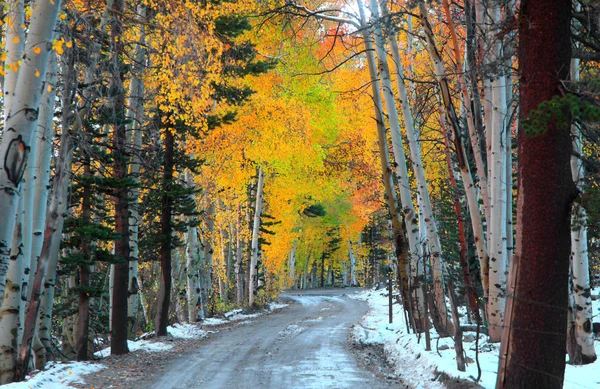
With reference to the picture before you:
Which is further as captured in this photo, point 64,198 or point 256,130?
point 256,130

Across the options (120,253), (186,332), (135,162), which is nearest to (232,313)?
(186,332)

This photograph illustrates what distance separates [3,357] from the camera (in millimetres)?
7230

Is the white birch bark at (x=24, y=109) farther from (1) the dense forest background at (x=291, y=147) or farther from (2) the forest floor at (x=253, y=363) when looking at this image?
(2) the forest floor at (x=253, y=363)

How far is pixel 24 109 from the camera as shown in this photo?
6113 mm

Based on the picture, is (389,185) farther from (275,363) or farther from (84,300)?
(84,300)

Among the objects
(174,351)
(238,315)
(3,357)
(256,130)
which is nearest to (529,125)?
(3,357)

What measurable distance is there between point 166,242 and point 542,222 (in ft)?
39.3

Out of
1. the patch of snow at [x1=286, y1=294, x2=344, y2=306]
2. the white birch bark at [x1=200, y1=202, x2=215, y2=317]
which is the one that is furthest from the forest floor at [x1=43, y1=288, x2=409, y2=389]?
the patch of snow at [x1=286, y1=294, x2=344, y2=306]

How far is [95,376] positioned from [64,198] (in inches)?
130

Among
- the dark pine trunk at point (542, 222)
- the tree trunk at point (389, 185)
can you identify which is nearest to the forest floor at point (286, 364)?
the tree trunk at point (389, 185)

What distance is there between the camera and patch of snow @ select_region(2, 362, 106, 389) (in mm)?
7527

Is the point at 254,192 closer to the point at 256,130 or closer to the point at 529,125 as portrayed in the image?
the point at 256,130

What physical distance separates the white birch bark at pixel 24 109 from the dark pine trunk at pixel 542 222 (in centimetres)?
515

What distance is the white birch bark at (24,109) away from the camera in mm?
6012
